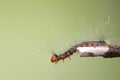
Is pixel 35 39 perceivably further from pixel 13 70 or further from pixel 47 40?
pixel 13 70

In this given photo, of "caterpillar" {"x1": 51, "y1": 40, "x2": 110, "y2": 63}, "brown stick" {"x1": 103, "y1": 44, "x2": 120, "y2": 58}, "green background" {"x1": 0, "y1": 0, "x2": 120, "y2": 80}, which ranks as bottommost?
"brown stick" {"x1": 103, "y1": 44, "x2": 120, "y2": 58}

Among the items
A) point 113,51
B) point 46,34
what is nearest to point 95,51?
point 113,51

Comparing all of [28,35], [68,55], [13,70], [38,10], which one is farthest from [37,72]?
[68,55]

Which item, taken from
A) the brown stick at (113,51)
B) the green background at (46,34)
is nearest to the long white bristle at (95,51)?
the brown stick at (113,51)

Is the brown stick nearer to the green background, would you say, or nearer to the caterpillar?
the caterpillar

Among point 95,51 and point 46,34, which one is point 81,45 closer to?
point 95,51

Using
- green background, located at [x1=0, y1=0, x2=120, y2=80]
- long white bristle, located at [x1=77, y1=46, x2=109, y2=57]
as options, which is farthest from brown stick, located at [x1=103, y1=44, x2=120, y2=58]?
green background, located at [x1=0, y1=0, x2=120, y2=80]

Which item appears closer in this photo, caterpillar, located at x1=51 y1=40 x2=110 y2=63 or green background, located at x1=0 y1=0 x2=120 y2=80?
caterpillar, located at x1=51 y1=40 x2=110 y2=63

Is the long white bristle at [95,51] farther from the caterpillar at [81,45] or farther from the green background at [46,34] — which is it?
the green background at [46,34]
